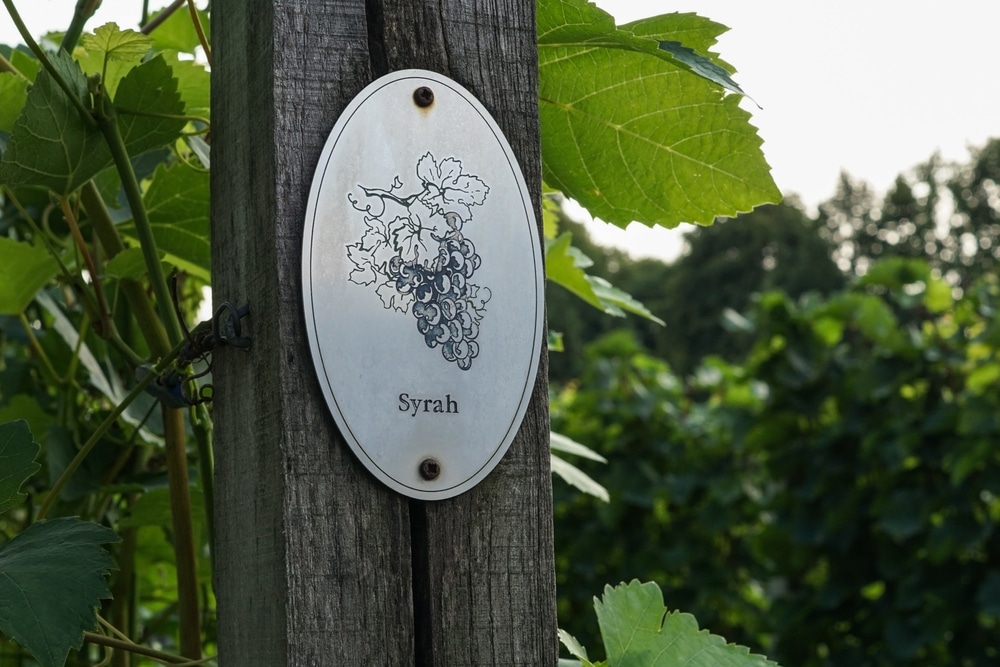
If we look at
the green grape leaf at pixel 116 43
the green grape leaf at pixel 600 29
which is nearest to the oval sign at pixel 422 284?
the green grape leaf at pixel 600 29

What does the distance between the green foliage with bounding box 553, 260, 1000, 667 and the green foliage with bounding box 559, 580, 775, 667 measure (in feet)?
10.7

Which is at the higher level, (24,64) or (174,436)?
(24,64)

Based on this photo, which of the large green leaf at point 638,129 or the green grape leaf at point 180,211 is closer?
the large green leaf at point 638,129

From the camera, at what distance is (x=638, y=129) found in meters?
1.06

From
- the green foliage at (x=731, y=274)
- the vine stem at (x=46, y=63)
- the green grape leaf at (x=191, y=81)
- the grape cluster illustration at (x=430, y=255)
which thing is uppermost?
the green foliage at (x=731, y=274)

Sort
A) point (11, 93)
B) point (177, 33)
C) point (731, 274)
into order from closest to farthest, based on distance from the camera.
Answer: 1. point (11, 93)
2. point (177, 33)
3. point (731, 274)

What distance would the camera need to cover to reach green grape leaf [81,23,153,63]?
92 cm

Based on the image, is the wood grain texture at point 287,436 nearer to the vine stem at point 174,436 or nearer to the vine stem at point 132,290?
the vine stem at point 174,436

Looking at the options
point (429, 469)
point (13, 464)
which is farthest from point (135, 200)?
point (429, 469)

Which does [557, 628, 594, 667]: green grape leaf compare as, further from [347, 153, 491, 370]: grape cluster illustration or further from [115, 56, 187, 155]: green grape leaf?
[115, 56, 187, 155]: green grape leaf

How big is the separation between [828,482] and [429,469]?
4065 millimetres

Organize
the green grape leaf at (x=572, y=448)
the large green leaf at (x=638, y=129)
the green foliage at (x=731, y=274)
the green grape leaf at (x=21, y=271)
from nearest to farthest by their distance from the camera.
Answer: the large green leaf at (x=638, y=129)
the green grape leaf at (x=21, y=271)
the green grape leaf at (x=572, y=448)
the green foliage at (x=731, y=274)

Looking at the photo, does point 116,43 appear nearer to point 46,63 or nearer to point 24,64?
point 46,63

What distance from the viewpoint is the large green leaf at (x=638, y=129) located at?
983 millimetres
